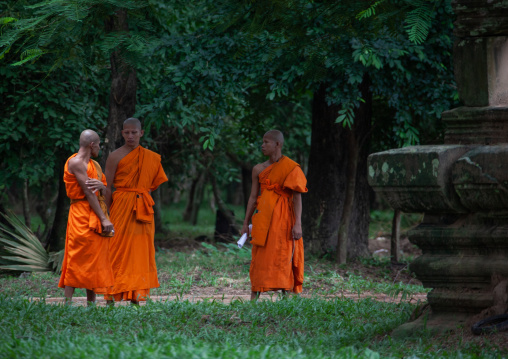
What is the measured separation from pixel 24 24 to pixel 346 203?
6336 mm

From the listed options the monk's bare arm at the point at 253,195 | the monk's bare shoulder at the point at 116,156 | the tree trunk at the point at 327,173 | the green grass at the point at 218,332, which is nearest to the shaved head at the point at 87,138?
the monk's bare shoulder at the point at 116,156

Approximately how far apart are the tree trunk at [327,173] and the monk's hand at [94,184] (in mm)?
4936

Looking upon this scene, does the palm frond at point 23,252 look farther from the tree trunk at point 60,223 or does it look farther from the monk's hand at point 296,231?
the monk's hand at point 296,231

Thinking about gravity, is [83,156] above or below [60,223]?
above

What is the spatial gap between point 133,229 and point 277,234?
1.63m

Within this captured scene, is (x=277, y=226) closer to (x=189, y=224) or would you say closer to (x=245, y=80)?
(x=245, y=80)

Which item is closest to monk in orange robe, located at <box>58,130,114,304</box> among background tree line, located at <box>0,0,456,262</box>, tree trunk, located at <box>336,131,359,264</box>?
background tree line, located at <box>0,0,456,262</box>

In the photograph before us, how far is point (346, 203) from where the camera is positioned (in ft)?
35.3

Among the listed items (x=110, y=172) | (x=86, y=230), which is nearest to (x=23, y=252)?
(x=110, y=172)

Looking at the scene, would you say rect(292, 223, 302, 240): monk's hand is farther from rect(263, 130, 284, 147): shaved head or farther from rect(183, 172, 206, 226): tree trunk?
rect(183, 172, 206, 226): tree trunk

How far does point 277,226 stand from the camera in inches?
300

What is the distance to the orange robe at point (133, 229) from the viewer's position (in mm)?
7215

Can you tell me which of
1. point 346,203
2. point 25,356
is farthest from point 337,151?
point 25,356

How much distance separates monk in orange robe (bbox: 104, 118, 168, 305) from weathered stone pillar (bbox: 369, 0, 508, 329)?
325 cm
